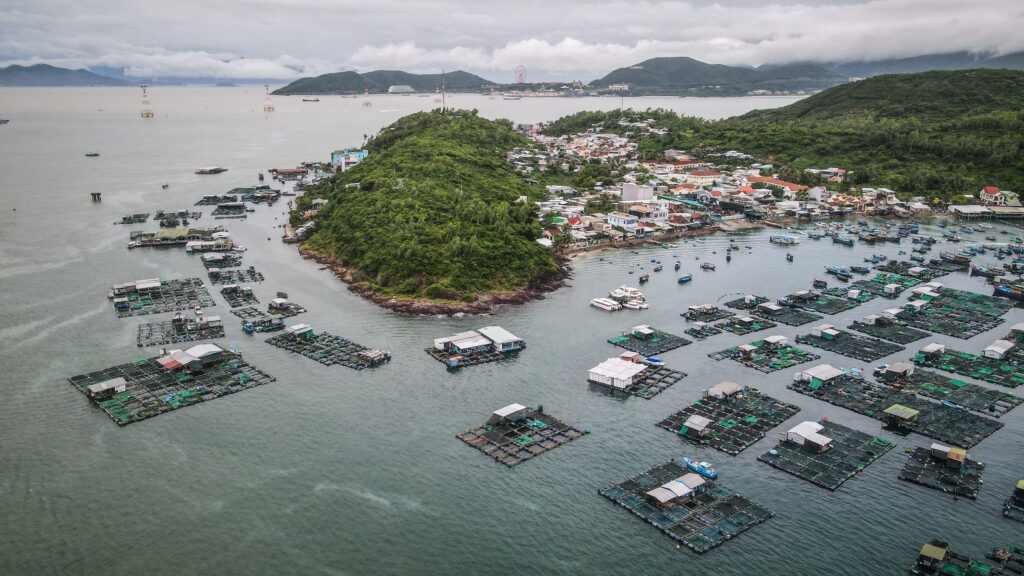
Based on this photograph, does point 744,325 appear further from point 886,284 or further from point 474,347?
point 474,347

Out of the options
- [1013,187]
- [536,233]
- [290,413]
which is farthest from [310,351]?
[1013,187]

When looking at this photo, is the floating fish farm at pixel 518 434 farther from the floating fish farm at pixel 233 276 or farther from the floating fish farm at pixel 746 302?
the floating fish farm at pixel 233 276

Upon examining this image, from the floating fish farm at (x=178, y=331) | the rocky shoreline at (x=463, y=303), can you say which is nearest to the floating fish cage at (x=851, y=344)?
the rocky shoreline at (x=463, y=303)

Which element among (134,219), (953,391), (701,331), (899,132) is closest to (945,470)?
(953,391)

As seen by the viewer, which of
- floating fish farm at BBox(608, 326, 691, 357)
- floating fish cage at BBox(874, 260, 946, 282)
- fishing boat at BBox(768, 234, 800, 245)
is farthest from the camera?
fishing boat at BBox(768, 234, 800, 245)

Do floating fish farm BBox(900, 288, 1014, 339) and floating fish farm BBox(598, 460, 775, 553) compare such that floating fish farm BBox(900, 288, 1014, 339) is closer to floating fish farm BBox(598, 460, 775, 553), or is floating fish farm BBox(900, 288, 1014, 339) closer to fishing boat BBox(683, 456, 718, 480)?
fishing boat BBox(683, 456, 718, 480)

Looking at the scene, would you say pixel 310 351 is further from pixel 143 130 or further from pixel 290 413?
pixel 143 130

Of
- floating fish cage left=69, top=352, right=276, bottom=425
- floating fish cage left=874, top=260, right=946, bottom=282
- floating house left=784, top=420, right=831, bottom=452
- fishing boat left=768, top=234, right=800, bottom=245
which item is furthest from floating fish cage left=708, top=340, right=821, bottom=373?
fishing boat left=768, top=234, right=800, bottom=245
